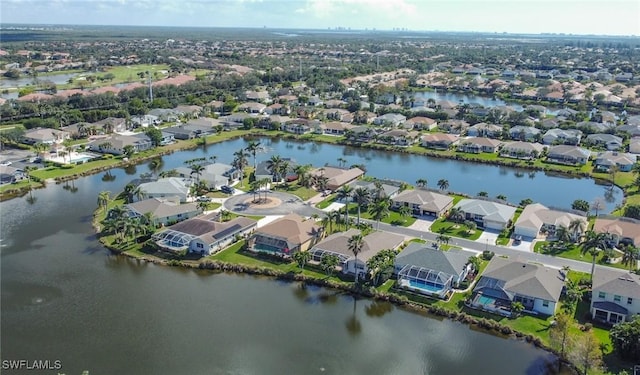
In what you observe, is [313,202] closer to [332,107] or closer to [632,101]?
[332,107]

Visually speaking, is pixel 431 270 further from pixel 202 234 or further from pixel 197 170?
pixel 197 170

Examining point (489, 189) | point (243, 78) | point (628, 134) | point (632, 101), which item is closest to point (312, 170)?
point (489, 189)

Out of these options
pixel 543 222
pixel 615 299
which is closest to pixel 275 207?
pixel 543 222

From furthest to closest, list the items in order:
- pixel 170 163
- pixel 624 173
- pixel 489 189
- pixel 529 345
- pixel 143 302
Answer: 1. pixel 170 163
2. pixel 624 173
3. pixel 489 189
4. pixel 143 302
5. pixel 529 345

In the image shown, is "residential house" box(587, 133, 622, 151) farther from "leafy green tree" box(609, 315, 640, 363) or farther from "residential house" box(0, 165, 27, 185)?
"residential house" box(0, 165, 27, 185)

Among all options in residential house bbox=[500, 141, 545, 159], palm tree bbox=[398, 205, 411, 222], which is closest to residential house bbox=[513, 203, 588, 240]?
palm tree bbox=[398, 205, 411, 222]

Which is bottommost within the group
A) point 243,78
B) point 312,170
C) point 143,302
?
point 143,302

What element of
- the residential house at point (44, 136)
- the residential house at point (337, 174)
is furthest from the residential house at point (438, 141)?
the residential house at point (44, 136)
